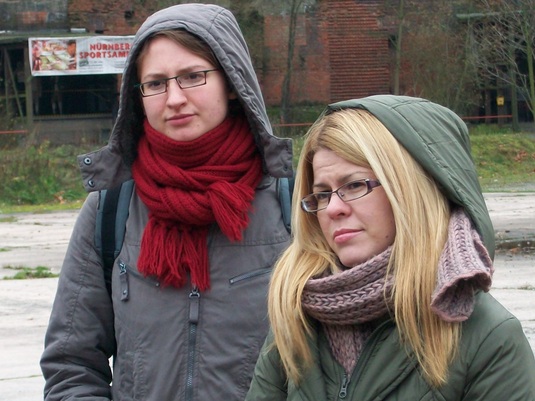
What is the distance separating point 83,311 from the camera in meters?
3.21

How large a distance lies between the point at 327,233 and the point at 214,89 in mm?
787

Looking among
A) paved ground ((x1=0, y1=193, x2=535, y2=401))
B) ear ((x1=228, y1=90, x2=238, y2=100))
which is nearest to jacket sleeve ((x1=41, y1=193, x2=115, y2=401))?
ear ((x1=228, y1=90, x2=238, y2=100))

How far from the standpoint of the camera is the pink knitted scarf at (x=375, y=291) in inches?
89.8

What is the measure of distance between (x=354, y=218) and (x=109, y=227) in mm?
983

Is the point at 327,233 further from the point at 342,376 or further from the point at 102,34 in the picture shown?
the point at 102,34

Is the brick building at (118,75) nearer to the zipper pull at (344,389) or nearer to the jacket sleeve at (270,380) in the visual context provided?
the jacket sleeve at (270,380)

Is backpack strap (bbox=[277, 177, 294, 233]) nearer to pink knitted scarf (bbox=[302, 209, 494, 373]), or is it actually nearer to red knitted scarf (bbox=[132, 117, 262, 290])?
red knitted scarf (bbox=[132, 117, 262, 290])

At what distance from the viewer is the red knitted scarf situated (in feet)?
10.2

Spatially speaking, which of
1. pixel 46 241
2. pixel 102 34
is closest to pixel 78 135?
pixel 102 34

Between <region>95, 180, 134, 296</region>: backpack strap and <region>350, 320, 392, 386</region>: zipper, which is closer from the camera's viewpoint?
<region>350, 320, 392, 386</region>: zipper

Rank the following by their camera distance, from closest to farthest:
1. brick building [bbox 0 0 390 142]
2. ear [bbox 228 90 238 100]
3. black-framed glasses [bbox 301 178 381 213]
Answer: black-framed glasses [bbox 301 178 381 213] → ear [bbox 228 90 238 100] → brick building [bbox 0 0 390 142]

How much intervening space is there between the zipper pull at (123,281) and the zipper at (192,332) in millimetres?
198

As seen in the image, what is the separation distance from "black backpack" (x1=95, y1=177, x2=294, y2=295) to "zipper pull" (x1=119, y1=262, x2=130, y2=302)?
2.3 inches

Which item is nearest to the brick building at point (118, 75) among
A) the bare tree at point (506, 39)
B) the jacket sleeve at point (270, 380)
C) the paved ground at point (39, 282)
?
the bare tree at point (506, 39)
